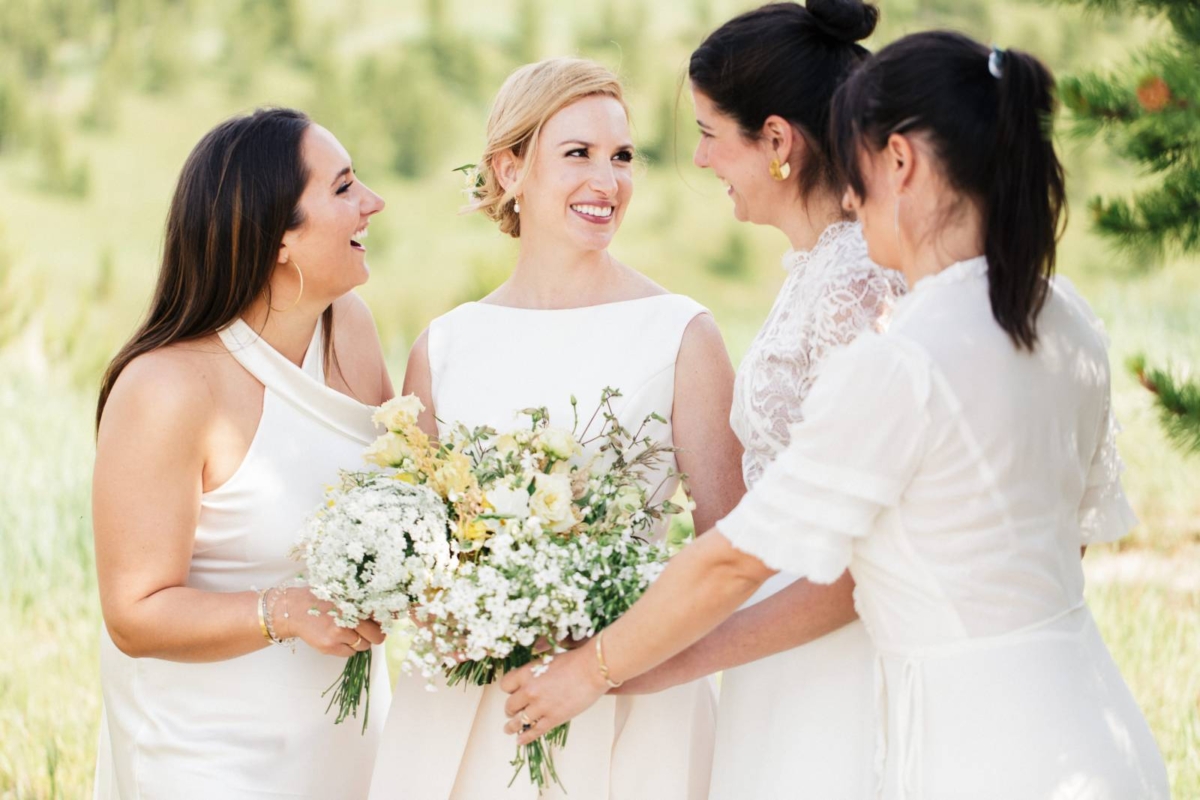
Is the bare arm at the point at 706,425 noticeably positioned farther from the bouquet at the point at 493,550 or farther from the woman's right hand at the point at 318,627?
the woman's right hand at the point at 318,627

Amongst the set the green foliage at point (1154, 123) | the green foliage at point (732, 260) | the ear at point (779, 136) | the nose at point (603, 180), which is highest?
the green foliage at point (732, 260)

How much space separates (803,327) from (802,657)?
77 cm

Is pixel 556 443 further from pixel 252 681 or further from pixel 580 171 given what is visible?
pixel 252 681

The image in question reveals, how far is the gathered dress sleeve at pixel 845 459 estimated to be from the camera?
211cm

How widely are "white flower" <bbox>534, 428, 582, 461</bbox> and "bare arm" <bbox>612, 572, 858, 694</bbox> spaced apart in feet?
1.79

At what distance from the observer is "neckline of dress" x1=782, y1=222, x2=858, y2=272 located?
9.61 ft

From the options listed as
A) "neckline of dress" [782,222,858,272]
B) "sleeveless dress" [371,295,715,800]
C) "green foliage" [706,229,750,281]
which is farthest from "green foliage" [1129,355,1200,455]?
"green foliage" [706,229,750,281]

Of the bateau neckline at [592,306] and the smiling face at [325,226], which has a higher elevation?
the smiling face at [325,226]

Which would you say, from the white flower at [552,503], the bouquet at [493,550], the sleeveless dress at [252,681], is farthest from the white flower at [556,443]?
the sleeveless dress at [252,681]

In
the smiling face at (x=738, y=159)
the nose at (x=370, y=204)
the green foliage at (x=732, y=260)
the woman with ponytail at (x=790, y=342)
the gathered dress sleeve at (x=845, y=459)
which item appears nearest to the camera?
the gathered dress sleeve at (x=845, y=459)

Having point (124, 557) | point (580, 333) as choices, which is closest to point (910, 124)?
point (580, 333)

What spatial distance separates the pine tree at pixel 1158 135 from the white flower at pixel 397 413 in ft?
5.50

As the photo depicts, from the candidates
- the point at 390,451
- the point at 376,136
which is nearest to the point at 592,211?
the point at 390,451

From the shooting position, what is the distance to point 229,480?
3.31 m
